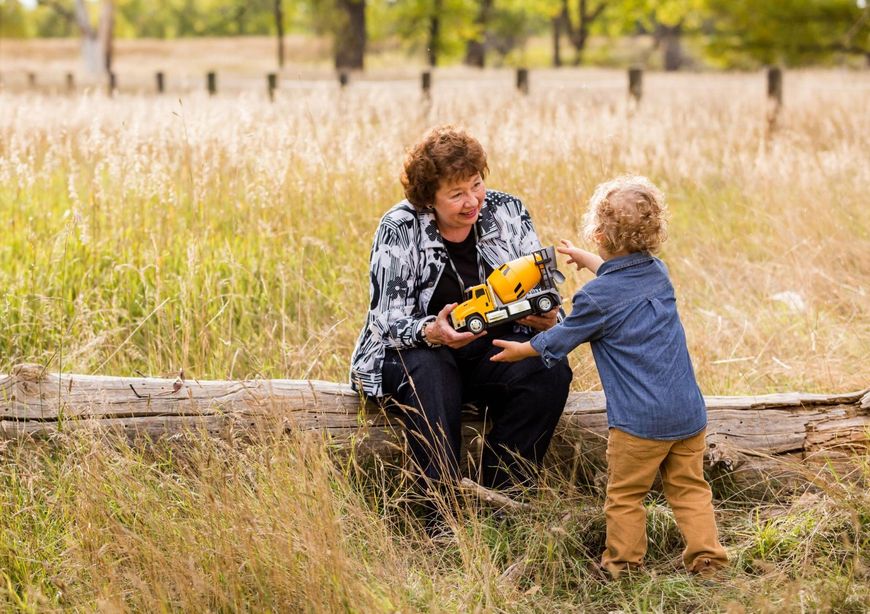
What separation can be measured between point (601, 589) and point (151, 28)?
243ft

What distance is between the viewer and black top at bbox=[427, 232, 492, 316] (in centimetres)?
362

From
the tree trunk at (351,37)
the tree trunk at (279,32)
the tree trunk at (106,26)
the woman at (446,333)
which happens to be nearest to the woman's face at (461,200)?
the woman at (446,333)

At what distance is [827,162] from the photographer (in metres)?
7.18

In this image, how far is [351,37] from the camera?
25.5 metres

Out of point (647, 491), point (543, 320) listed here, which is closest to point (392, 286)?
point (543, 320)

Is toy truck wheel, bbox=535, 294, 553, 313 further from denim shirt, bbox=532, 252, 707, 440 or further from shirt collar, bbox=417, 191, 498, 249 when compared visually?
shirt collar, bbox=417, 191, 498, 249

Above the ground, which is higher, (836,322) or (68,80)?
(68,80)

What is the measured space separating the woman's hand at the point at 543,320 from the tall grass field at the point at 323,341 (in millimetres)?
571

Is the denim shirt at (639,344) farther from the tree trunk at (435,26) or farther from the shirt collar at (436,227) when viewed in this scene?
the tree trunk at (435,26)

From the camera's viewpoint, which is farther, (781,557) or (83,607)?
(781,557)

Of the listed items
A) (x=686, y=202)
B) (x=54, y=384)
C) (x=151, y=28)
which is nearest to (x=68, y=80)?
(x=686, y=202)

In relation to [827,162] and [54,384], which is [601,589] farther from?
[827,162]

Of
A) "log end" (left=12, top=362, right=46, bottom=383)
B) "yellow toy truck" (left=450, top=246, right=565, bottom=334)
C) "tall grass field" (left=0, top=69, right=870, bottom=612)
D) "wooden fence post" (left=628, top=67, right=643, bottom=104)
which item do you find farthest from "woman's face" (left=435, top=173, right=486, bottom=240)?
"wooden fence post" (left=628, top=67, right=643, bottom=104)

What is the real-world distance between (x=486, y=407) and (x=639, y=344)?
0.74m
